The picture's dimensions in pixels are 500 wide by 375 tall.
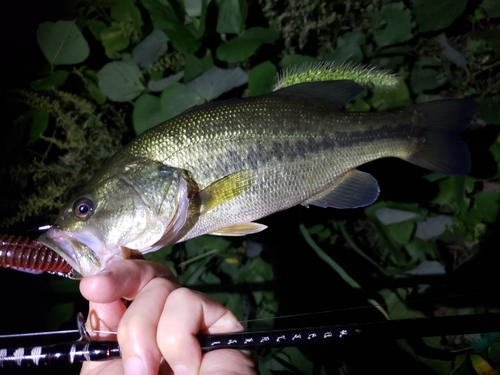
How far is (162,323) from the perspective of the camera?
2.33 ft

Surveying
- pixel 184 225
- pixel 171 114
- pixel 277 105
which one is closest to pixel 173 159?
pixel 184 225

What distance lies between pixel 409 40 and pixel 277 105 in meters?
0.92

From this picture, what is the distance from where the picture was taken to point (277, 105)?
91cm

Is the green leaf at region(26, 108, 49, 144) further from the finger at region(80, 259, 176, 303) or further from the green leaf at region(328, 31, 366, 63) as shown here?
the green leaf at region(328, 31, 366, 63)

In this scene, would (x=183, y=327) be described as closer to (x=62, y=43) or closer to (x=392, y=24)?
(x=62, y=43)

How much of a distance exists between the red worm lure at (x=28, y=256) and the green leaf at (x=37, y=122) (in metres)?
0.66

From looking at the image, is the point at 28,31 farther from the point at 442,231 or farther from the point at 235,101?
the point at 442,231

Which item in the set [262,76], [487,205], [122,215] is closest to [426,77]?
[487,205]

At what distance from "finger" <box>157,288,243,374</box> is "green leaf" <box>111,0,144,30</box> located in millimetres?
1040

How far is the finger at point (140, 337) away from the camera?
685 mm

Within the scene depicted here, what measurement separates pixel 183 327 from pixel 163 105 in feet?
2.87

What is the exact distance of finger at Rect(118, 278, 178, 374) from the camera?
2.25 feet

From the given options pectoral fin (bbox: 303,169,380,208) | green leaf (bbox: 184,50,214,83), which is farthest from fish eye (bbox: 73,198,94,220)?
green leaf (bbox: 184,50,214,83)

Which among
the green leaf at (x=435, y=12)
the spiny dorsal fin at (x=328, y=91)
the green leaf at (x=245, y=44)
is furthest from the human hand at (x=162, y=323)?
the green leaf at (x=435, y=12)
